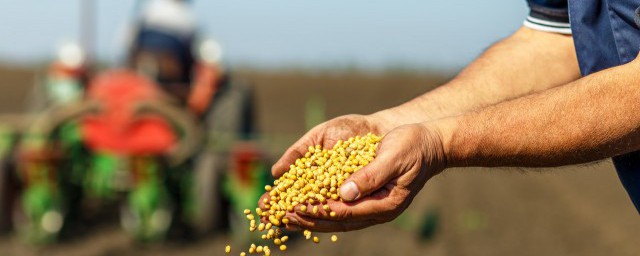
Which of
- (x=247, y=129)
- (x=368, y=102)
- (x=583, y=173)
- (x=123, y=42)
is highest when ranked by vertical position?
(x=123, y=42)

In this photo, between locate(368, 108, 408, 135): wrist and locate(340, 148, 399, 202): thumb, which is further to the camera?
locate(368, 108, 408, 135): wrist

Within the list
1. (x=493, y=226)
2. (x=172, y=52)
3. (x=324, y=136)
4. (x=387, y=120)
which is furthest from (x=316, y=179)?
(x=493, y=226)

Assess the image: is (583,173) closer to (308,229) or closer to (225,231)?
(225,231)

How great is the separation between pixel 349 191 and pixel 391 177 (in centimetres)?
9

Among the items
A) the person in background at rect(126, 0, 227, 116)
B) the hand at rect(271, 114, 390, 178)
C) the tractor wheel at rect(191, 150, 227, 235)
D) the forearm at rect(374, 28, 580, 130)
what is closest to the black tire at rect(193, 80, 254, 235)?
the tractor wheel at rect(191, 150, 227, 235)

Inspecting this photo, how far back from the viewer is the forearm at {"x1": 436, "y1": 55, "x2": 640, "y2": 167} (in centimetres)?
188

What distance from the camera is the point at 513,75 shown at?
252cm

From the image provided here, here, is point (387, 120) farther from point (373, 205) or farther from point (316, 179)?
point (373, 205)

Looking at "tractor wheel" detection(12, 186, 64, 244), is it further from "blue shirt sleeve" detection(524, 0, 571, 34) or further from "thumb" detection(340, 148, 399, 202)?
"thumb" detection(340, 148, 399, 202)

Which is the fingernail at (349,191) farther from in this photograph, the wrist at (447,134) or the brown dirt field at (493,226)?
the brown dirt field at (493,226)

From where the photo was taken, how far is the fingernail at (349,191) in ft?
6.36

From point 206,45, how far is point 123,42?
83 cm

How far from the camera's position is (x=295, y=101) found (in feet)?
76.7

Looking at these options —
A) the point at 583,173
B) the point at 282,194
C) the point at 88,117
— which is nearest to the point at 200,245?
the point at 88,117
